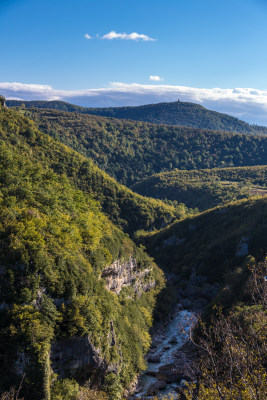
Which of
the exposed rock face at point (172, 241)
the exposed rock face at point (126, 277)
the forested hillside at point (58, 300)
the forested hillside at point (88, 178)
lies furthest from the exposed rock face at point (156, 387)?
the forested hillside at point (88, 178)

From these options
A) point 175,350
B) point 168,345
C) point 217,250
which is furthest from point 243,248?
point 175,350

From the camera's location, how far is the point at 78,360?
47.0 meters

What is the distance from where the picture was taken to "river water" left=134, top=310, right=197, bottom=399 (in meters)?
55.4

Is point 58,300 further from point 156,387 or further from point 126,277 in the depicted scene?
point 126,277

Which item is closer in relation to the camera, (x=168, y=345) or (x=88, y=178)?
(x=168, y=345)

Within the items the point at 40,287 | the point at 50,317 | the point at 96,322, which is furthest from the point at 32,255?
the point at 96,322

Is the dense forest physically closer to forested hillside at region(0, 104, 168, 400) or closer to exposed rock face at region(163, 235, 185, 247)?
exposed rock face at region(163, 235, 185, 247)

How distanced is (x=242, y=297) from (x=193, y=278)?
1333 inches

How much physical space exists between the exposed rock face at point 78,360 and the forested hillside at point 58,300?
0.46ft

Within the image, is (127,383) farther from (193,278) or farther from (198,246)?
(198,246)

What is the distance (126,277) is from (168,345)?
1970 cm

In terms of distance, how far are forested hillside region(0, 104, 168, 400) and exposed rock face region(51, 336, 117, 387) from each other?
0.14m

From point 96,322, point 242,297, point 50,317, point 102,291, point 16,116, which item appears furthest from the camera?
point 16,116

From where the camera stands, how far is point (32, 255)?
47.3 metres
